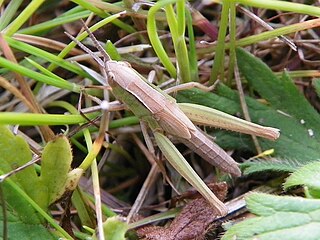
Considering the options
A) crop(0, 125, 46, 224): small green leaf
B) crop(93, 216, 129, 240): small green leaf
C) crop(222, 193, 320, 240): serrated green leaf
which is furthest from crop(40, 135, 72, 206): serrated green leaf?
crop(222, 193, 320, 240): serrated green leaf

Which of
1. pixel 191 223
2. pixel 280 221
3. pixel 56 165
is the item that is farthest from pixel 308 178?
pixel 56 165

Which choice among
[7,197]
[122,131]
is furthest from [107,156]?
[7,197]

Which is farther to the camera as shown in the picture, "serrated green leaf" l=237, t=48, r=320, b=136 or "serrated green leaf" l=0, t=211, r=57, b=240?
"serrated green leaf" l=237, t=48, r=320, b=136

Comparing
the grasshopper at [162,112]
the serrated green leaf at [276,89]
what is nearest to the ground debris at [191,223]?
the grasshopper at [162,112]

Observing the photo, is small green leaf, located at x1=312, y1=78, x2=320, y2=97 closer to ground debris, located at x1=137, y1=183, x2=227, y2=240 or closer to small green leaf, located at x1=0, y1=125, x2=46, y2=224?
ground debris, located at x1=137, y1=183, x2=227, y2=240

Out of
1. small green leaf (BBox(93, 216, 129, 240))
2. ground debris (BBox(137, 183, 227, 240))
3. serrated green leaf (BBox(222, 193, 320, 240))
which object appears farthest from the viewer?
ground debris (BBox(137, 183, 227, 240))

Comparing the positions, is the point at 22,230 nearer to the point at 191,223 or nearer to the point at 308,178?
the point at 191,223

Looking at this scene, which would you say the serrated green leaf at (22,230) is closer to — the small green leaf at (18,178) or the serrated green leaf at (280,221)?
the small green leaf at (18,178)
